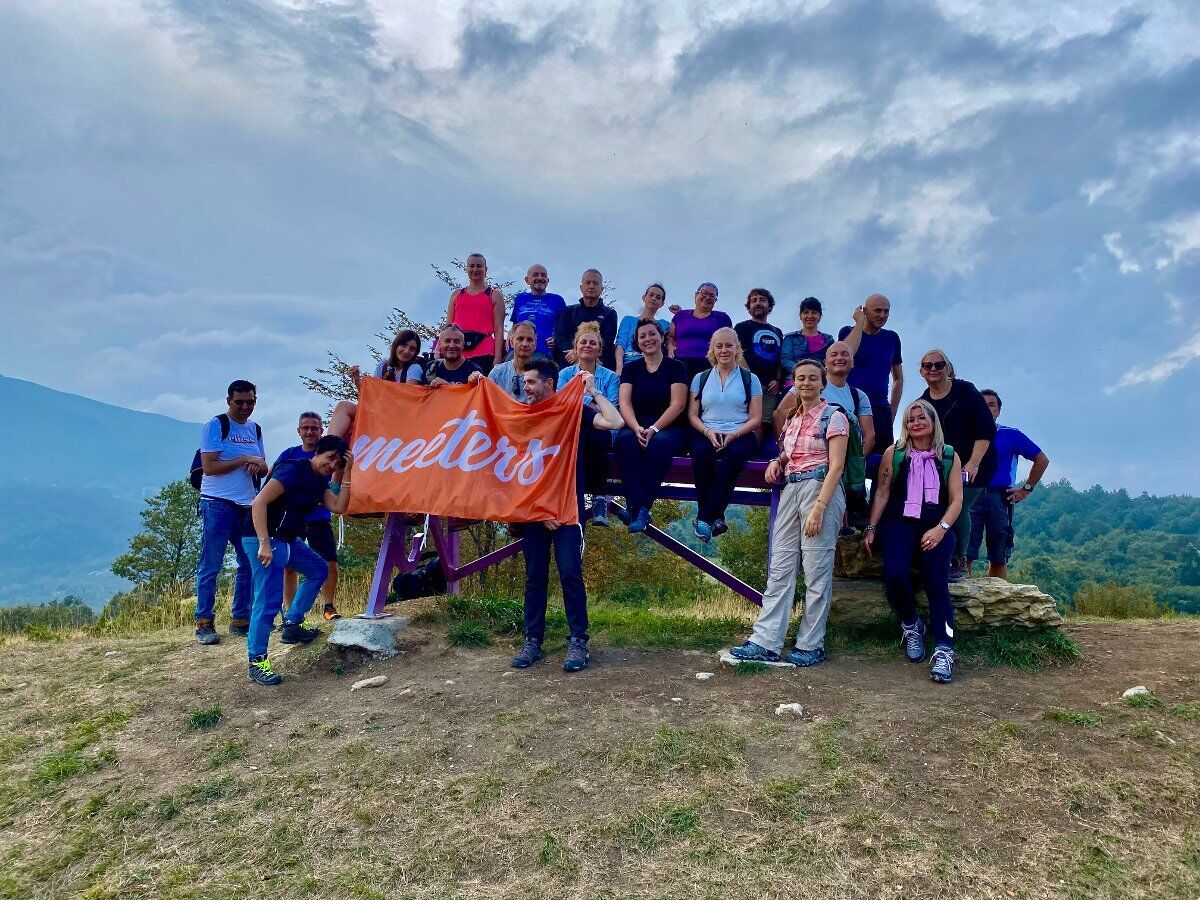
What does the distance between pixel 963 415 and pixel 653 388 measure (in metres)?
2.77

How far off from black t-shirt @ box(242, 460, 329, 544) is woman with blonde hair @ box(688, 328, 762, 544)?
3441 mm

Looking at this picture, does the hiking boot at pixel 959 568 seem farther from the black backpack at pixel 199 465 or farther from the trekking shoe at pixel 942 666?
the black backpack at pixel 199 465

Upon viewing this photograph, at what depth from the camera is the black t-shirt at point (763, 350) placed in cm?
761

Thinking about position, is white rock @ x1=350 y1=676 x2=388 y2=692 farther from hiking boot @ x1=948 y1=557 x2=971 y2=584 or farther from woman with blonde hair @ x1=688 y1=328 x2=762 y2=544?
hiking boot @ x1=948 y1=557 x2=971 y2=584

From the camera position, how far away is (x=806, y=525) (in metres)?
5.80

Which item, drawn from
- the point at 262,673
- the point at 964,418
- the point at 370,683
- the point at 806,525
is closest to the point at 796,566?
the point at 806,525

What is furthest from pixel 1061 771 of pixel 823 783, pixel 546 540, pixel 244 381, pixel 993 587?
pixel 244 381

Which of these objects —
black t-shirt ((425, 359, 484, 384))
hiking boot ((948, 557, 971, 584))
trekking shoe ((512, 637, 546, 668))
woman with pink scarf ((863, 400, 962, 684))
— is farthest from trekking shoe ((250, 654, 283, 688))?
hiking boot ((948, 557, 971, 584))

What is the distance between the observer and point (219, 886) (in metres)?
3.52

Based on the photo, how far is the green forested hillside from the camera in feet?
169

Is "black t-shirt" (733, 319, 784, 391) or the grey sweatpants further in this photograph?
"black t-shirt" (733, 319, 784, 391)

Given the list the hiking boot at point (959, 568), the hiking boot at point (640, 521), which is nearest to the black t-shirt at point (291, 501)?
the hiking boot at point (640, 521)

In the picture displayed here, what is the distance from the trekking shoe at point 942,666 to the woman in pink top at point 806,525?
2.89 feet

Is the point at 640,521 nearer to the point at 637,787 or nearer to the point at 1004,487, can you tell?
the point at 637,787
